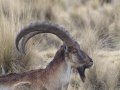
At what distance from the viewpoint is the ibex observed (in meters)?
7.03

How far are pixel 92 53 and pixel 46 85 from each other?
3807 millimetres

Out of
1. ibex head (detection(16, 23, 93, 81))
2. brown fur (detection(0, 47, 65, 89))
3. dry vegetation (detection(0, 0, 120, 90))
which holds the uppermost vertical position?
ibex head (detection(16, 23, 93, 81))

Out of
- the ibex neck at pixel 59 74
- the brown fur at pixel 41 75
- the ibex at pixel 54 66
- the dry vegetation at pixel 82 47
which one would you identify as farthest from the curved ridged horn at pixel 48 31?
the dry vegetation at pixel 82 47

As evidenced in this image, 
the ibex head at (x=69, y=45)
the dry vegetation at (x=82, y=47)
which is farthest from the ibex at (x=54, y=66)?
the dry vegetation at (x=82, y=47)

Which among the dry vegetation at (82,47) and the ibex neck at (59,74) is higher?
the ibex neck at (59,74)

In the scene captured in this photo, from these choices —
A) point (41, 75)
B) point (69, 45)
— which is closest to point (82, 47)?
point (41, 75)

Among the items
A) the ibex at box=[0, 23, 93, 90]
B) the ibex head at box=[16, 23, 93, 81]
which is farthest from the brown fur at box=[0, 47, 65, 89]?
the ibex head at box=[16, 23, 93, 81]

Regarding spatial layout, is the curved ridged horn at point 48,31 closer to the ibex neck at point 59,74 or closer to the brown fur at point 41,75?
the brown fur at point 41,75

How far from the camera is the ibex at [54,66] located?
23.1 ft

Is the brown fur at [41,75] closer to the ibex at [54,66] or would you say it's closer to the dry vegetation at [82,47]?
the ibex at [54,66]

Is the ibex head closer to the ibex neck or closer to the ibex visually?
the ibex

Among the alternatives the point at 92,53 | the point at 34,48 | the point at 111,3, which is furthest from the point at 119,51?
the point at 111,3

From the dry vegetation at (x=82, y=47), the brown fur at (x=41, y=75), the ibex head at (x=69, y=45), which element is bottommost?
the dry vegetation at (x=82, y=47)

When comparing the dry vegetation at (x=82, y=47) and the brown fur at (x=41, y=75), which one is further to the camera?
the dry vegetation at (x=82, y=47)
